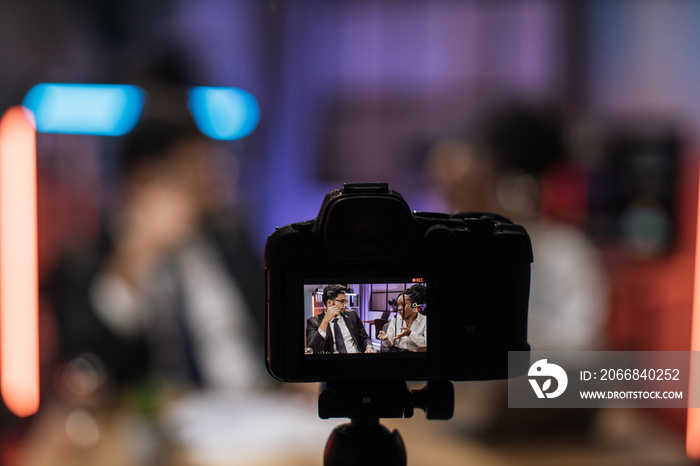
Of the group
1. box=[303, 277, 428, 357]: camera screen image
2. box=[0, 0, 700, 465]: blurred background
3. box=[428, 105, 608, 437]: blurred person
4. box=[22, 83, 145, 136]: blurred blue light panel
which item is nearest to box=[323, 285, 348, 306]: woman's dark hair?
box=[303, 277, 428, 357]: camera screen image

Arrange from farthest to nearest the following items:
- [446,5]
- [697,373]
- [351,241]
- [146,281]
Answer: [446,5], [146,281], [697,373], [351,241]

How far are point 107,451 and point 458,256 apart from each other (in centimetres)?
101

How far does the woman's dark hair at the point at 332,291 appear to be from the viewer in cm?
48

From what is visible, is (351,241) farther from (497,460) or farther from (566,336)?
(566,336)

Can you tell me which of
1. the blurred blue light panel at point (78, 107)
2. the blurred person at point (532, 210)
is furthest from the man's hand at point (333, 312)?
the blurred blue light panel at point (78, 107)

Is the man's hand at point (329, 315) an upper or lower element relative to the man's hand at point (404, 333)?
upper

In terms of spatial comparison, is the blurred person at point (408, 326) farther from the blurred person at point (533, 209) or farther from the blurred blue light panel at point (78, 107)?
the blurred blue light panel at point (78, 107)

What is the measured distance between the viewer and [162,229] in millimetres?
1717

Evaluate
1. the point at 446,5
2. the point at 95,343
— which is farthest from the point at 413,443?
the point at 446,5

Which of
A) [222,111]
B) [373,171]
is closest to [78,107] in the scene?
[222,111]

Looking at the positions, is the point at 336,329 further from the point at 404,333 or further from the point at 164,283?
the point at 164,283

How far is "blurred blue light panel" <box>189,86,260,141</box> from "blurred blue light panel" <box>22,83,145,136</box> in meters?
0.29

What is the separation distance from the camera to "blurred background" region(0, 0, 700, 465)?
121 cm

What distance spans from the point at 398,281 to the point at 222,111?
6.20ft
